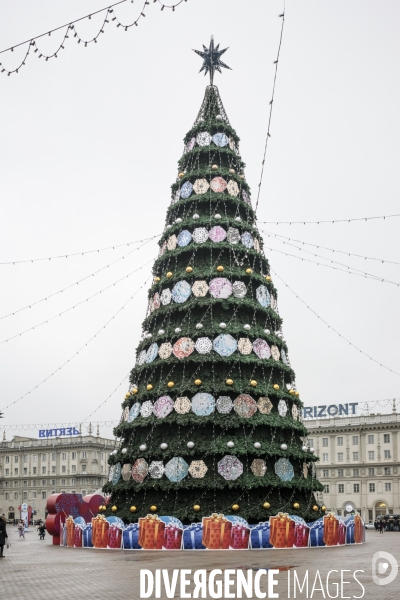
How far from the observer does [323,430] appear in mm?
94312

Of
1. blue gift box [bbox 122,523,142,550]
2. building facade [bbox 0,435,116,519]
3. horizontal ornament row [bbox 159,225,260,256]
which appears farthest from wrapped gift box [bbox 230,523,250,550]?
building facade [bbox 0,435,116,519]

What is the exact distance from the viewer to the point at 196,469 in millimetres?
25641

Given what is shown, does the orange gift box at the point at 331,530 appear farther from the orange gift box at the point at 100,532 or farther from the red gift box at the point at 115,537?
the orange gift box at the point at 100,532

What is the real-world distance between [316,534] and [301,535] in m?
0.75

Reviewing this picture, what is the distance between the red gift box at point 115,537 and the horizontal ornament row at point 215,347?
6706 millimetres

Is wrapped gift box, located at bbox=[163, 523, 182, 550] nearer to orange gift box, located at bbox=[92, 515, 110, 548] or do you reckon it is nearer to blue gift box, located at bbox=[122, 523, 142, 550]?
blue gift box, located at bbox=[122, 523, 142, 550]

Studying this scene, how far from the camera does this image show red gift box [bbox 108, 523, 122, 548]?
24703 mm

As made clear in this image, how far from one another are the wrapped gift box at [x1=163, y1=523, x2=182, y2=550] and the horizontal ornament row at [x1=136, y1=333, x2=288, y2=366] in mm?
6500

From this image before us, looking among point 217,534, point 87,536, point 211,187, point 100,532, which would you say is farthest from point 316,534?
point 211,187

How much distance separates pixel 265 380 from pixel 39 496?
96.2 m

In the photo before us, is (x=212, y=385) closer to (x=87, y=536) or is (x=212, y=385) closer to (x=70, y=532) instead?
(x=87, y=536)

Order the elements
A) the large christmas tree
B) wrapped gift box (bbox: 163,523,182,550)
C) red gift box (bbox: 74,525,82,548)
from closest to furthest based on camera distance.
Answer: wrapped gift box (bbox: 163,523,182,550) → the large christmas tree → red gift box (bbox: 74,525,82,548)

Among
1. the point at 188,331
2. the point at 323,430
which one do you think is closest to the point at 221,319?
the point at 188,331

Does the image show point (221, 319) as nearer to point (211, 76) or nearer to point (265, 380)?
point (265, 380)
